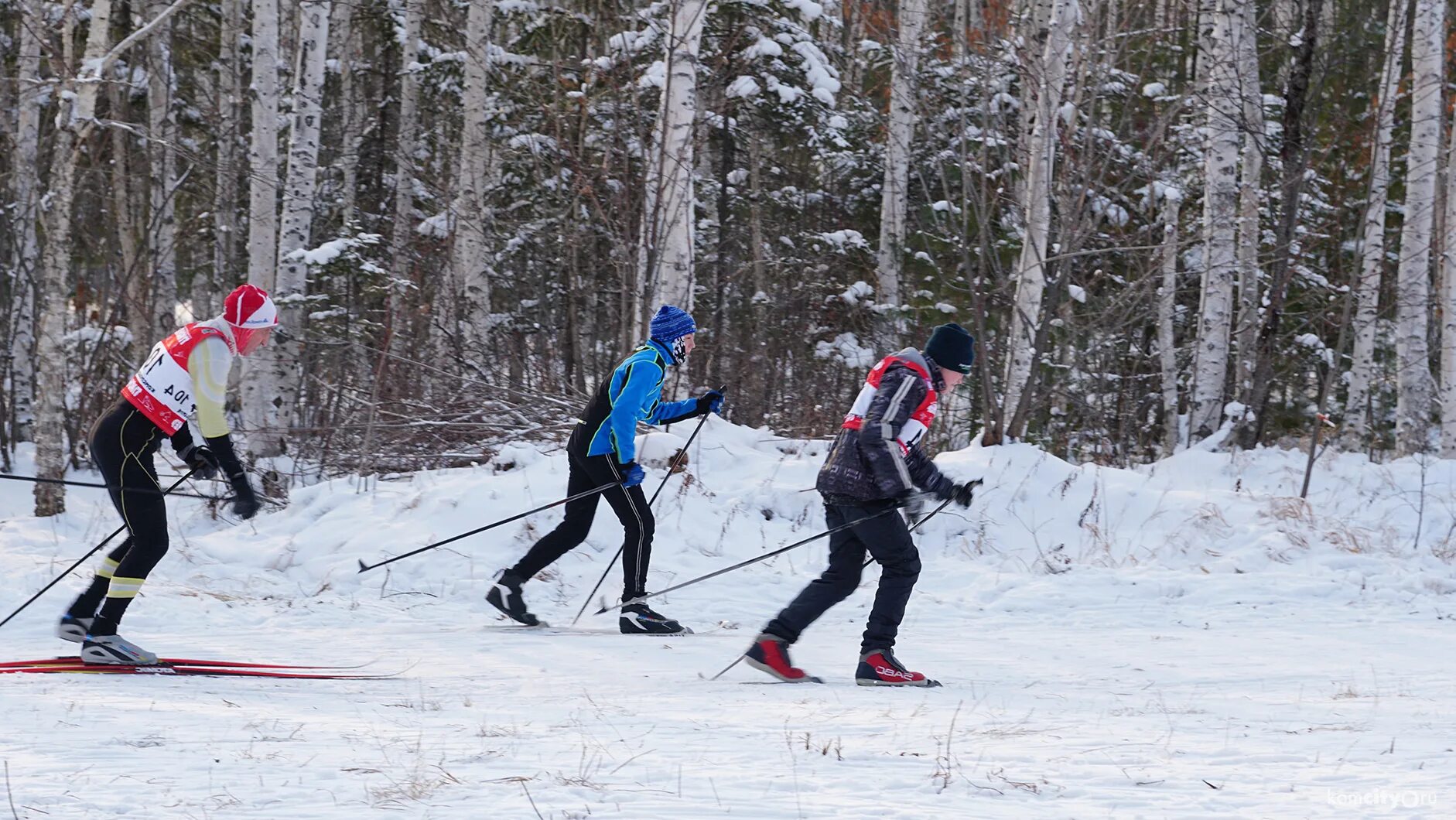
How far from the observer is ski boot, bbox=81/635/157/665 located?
5887 millimetres

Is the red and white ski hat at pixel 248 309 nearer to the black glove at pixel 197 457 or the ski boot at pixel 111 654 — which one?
the black glove at pixel 197 457

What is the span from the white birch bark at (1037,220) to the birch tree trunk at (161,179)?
379 inches

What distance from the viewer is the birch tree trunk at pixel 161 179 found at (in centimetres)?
1479

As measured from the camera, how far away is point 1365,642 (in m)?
7.21

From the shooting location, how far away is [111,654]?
5.90 m

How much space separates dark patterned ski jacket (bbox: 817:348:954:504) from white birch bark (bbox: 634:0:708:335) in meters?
5.46

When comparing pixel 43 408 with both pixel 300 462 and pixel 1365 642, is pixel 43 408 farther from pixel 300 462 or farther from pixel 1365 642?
pixel 1365 642

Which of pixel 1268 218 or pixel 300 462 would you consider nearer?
pixel 300 462

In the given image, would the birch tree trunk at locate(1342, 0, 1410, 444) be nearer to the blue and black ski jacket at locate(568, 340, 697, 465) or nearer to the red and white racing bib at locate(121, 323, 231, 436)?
the blue and black ski jacket at locate(568, 340, 697, 465)

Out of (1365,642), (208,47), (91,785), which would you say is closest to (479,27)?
(208,47)

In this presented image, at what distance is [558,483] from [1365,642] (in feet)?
19.0

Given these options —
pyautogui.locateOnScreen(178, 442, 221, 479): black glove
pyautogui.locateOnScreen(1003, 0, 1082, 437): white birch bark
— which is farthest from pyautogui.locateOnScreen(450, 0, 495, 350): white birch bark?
pyautogui.locateOnScreen(178, 442, 221, 479): black glove

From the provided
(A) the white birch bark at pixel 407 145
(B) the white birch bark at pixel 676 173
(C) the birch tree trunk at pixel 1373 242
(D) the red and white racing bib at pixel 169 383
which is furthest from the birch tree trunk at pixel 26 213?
(C) the birch tree trunk at pixel 1373 242

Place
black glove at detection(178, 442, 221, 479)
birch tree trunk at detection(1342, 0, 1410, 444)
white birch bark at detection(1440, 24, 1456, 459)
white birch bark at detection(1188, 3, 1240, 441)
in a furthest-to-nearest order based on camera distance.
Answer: birch tree trunk at detection(1342, 0, 1410, 444) → white birch bark at detection(1440, 24, 1456, 459) → white birch bark at detection(1188, 3, 1240, 441) → black glove at detection(178, 442, 221, 479)
